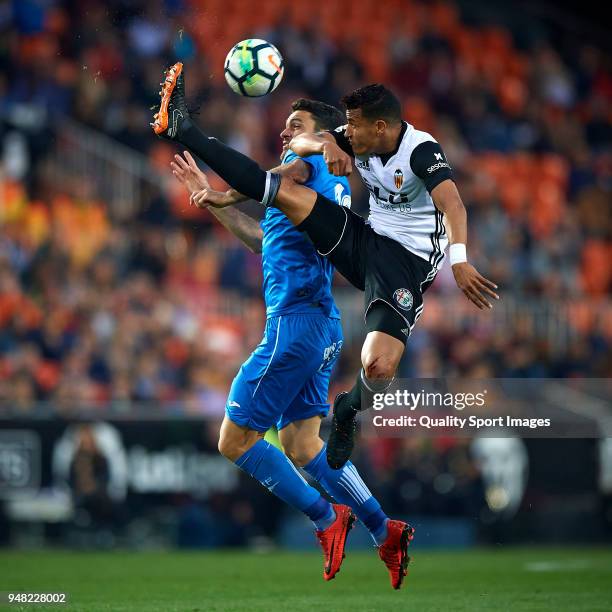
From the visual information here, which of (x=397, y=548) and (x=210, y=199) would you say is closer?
(x=210, y=199)

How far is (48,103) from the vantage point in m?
17.4

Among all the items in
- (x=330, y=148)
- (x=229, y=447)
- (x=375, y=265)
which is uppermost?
(x=330, y=148)

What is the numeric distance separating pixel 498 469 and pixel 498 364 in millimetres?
2033

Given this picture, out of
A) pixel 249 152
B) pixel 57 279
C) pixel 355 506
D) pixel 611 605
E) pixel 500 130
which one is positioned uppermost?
pixel 500 130

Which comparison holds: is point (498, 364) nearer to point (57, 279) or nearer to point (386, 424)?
point (57, 279)

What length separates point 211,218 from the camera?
16938 mm

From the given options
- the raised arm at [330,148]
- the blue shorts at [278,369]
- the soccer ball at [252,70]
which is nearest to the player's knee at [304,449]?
the blue shorts at [278,369]

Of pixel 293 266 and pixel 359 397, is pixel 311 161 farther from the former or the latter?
pixel 359 397

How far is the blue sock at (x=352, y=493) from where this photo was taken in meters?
8.06

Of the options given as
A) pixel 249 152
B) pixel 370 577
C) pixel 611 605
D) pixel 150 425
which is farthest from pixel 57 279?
pixel 611 605

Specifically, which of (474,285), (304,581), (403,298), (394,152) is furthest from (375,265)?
(304,581)

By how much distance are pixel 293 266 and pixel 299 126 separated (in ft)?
2.89

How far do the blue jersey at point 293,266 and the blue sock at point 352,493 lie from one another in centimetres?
96

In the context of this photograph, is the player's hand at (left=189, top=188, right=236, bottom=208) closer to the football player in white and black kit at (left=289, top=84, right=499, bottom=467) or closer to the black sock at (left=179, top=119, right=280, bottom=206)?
the black sock at (left=179, top=119, right=280, bottom=206)
